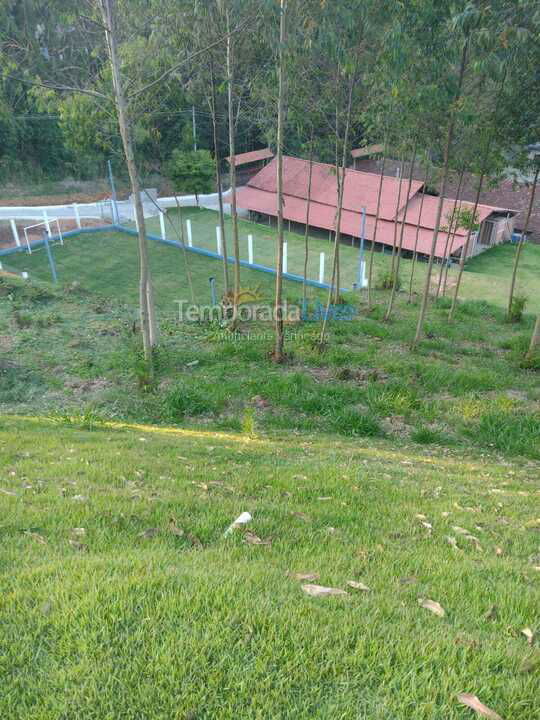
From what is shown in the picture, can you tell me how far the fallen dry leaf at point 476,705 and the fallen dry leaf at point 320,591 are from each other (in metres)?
0.86

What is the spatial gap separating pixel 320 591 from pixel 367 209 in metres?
27.6

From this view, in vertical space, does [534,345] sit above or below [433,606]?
below

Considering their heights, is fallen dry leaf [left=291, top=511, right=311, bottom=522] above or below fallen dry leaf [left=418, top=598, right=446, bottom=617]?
below

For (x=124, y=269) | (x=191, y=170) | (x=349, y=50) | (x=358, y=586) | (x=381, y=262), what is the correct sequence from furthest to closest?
(x=191, y=170) → (x=381, y=262) → (x=124, y=269) → (x=349, y=50) → (x=358, y=586)

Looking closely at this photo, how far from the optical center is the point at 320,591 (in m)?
3.04

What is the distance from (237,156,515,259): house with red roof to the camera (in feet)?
87.1

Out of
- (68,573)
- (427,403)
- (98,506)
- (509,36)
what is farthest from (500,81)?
(68,573)

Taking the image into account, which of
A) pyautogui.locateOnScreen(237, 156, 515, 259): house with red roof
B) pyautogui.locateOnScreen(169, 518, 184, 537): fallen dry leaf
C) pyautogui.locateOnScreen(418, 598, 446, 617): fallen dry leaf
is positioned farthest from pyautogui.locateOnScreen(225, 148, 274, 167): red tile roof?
pyautogui.locateOnScreen(418, 598, 446, 617): fallen dry leaf

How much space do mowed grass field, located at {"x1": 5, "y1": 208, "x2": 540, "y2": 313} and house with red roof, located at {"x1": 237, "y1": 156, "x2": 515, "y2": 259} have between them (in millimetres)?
931

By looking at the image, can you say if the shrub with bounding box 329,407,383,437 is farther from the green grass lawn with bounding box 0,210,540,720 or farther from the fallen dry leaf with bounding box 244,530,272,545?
the fallen dry leaf with bounding box 244,530,272,545

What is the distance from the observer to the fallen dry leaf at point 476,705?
2188mm

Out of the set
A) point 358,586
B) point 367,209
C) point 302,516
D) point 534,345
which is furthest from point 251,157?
point 358,586

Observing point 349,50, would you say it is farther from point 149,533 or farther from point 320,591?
point 320,591

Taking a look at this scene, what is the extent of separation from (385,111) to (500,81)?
8.32 ft
